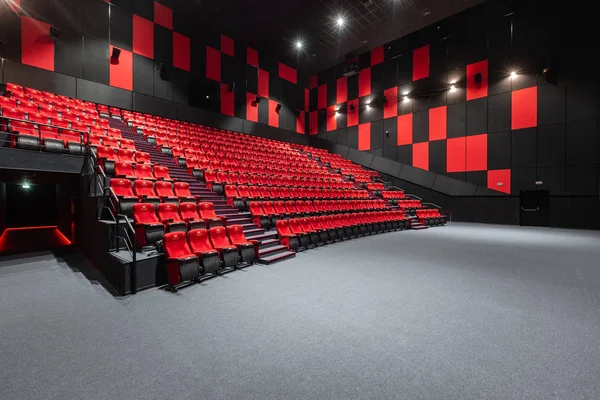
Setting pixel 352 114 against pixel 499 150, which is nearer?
pixel 499 150

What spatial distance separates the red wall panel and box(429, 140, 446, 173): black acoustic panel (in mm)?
10159

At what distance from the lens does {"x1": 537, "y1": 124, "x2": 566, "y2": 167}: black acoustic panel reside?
24.6 feet

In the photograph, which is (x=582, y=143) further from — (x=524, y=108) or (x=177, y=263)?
(x=177, y=263)

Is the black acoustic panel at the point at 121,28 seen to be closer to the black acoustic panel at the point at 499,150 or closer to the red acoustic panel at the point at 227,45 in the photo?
the red acoustic panel at the point at 227,45

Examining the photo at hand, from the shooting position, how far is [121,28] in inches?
324

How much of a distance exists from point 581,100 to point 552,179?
212cm

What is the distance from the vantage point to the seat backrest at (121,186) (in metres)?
3.85

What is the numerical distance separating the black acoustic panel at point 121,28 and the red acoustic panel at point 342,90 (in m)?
8.15

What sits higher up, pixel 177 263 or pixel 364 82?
pixel 364 82

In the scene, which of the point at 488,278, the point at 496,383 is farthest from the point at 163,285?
the point at 488,278

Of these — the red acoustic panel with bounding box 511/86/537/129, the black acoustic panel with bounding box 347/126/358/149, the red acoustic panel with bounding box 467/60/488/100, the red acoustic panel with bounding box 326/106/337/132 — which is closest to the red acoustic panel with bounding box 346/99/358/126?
the black acoustic panel with bounding box 347/126/358/149

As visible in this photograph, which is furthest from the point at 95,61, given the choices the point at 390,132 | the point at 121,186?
the point at 390,132

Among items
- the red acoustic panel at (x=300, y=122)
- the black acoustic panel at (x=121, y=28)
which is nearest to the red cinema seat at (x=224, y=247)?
the black acoustic panel at (x=121, y=28)

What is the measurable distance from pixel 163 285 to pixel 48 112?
16.4ft
